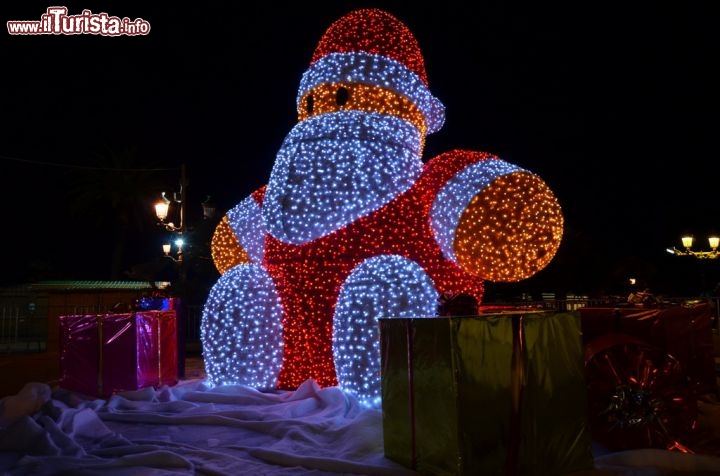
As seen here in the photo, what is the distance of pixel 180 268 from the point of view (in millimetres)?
13148

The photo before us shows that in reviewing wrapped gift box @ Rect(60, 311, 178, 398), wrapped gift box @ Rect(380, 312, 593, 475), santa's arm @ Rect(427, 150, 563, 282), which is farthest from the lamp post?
wrapped gift box @ Rect(380, 312, 593, 475)

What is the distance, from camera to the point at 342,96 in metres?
7.35

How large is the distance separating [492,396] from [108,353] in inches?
212

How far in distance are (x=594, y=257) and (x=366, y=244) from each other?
26680 millimetres

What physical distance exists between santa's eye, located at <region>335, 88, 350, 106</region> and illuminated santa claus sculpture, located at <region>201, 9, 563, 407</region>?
0.01 metres

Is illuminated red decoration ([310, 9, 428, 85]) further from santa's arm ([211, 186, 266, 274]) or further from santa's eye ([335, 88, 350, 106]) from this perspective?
santa's arm ([211, 186, 266, 274])

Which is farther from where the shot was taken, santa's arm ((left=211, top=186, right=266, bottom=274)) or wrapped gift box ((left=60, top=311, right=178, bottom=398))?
santa's arm ((left=211, top=186, right=266, bottom=274))

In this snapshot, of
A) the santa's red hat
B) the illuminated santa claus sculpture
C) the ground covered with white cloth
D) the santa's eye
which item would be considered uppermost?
the santa's red hat

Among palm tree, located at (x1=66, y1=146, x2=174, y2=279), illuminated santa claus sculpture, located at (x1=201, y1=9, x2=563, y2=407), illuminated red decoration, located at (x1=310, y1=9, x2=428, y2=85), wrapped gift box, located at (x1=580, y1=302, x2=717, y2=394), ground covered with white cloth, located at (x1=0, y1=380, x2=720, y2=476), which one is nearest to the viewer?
ground covered with white cloth, located at (x1=0, y1=380, x2=720, y2=476)

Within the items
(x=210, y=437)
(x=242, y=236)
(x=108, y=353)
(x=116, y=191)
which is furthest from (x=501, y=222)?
(x=116, y=191)

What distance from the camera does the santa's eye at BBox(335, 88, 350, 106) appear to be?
7.32 meters

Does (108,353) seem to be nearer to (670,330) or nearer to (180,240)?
(180,240)

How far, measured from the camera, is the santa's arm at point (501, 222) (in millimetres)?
5840

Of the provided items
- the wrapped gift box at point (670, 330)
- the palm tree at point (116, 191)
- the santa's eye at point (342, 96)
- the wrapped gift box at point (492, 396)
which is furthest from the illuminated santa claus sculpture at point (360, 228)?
the palm tree at point (116, 191)
